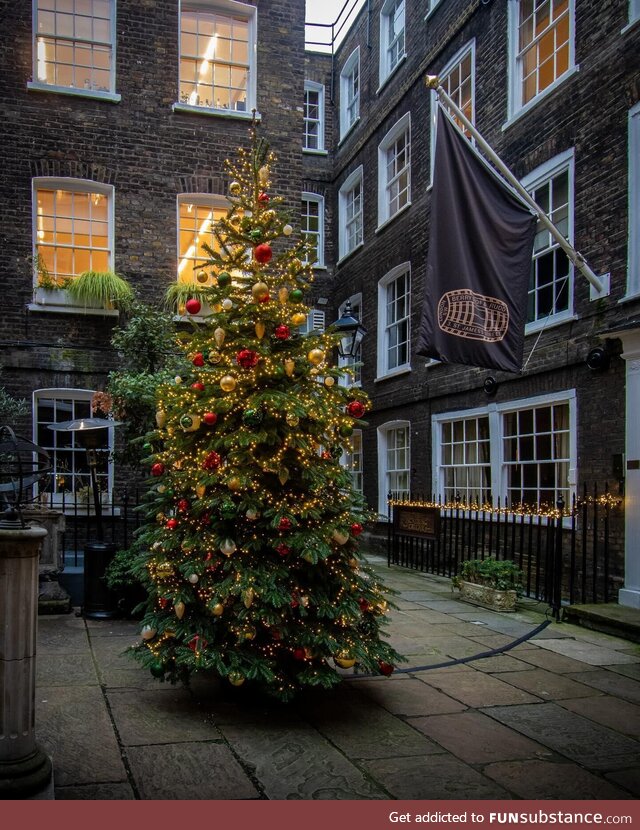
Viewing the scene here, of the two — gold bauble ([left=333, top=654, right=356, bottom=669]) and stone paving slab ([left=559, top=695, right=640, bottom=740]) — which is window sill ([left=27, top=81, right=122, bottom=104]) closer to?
gold bauble ([left=333, top=654, right=356, bottom=669])

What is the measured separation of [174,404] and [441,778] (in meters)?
2.91

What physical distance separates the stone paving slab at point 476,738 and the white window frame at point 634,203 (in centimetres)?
580

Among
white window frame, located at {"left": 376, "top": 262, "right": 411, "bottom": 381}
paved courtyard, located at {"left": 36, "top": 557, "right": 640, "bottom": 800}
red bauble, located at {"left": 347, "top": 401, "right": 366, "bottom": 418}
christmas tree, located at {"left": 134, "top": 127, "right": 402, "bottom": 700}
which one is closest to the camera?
paved courtyard, located at {"left": 36, "top": 557, "right": 640, "bottom": 800}

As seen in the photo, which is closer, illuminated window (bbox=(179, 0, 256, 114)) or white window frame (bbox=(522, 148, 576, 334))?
white window frame (bbox=(522, 148, 576, 334))

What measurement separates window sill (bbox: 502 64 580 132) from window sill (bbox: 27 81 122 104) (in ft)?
21.0

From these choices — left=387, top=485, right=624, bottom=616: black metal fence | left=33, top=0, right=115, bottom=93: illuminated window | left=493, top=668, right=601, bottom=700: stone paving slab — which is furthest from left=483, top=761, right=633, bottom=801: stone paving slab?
left=33, top=0, right=115, bottom=93: illuminated window

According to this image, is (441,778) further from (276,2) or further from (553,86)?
(276,2)

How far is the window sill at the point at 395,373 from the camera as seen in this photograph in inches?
589

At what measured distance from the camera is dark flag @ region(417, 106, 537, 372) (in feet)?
24.3

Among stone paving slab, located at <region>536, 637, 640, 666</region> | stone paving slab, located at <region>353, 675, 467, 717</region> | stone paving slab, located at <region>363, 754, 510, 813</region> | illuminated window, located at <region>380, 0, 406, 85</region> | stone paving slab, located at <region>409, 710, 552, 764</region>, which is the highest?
illuminated window, located at <region>380, 0, 406, 85</region>

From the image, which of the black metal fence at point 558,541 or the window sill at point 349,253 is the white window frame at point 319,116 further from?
the black metal fence at point 558,541

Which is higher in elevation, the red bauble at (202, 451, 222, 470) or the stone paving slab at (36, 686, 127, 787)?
the red bauble at (202, 451, 222, 470)

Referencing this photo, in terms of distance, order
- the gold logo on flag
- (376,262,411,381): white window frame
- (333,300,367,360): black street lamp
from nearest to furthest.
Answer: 1. the gold logo on flag
2. (333,300,367,360): black street lamp
3. (376,262,411,381): white window frame
